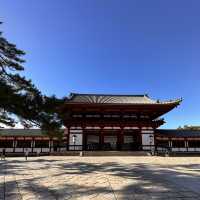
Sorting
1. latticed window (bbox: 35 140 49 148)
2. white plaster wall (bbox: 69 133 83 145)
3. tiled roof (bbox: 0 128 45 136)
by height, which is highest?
tiled roof (bbox: 0 128 45 136)

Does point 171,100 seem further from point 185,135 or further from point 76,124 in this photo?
point 76,124

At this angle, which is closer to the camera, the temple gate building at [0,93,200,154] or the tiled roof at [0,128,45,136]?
the temple gate building at [0,93,200,154]

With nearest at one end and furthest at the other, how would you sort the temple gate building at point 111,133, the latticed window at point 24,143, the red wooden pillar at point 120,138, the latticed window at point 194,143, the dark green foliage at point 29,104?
the dark green foliage at point 29,104
the temple gate building at point 111,133
the red wooden pillar at point 120,138
the latticed window at point 24,143
the latticed window at point 194,143

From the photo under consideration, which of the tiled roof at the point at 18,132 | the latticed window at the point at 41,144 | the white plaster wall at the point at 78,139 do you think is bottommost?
the latticed window at the point at 41,144

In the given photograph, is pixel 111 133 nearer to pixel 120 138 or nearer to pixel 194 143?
pixel 120 138

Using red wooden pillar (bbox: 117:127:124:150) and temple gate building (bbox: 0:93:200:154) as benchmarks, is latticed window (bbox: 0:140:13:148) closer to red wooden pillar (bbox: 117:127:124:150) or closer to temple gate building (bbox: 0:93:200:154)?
temple gate building (bbox: 0:93:200:154)

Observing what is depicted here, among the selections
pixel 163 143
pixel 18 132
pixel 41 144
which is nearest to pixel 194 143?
pixel 163 143

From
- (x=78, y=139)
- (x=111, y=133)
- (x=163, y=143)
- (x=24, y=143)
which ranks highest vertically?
(x=111, y=133)

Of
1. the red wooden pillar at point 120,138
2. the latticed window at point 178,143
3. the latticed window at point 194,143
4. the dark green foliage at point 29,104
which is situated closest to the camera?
the dark green foliage at point 29,104

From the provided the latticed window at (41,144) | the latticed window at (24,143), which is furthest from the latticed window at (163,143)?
the latticed window at (24,143)

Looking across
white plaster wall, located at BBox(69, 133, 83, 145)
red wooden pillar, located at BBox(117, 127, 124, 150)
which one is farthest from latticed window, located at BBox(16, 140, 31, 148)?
red wooden pillar, located at BBox(117, 127, 124, 150)

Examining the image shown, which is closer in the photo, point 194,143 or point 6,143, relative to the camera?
point 6,143

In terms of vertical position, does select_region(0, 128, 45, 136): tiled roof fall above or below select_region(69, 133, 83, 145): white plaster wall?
above

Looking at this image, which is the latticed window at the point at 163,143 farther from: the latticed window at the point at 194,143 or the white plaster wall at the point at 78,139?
the white plaster wall at the point at 78,139
